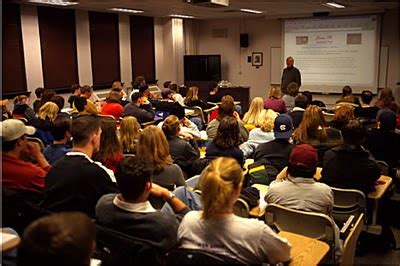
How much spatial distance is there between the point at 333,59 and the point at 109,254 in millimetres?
10346

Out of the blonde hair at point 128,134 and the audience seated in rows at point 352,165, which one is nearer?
the audience seated in rows at point 352,165

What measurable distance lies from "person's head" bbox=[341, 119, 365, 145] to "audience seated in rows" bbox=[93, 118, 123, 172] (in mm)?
1906

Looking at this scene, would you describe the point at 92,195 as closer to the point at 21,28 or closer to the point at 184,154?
the point at 184,154

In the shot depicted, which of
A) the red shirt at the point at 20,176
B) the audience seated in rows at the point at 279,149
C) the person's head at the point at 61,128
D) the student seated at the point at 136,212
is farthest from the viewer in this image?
the audience seated in rows at the point at 279,149

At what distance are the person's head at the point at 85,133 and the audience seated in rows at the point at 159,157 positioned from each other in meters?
0.40

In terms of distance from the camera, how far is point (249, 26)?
40.3ft

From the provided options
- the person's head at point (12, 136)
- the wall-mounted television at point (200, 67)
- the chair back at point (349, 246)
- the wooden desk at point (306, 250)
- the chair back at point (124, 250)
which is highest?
the wall-mounted television at point (200, 67)

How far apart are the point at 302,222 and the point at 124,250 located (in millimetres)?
1161

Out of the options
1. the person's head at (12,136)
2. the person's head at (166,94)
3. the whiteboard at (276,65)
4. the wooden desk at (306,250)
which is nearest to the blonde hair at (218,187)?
the wooden desk at (306,250)

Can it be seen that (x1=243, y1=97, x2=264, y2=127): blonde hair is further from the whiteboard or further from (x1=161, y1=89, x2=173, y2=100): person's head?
the whiteboard

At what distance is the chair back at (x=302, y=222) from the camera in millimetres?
2406

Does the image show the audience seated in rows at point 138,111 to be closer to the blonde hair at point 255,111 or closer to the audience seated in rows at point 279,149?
the blonde hair at point 255,111

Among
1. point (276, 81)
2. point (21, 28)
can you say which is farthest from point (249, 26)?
point (21, 28)

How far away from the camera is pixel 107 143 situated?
3.45 meters
